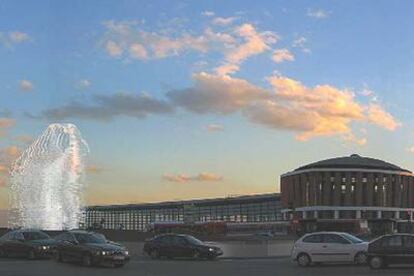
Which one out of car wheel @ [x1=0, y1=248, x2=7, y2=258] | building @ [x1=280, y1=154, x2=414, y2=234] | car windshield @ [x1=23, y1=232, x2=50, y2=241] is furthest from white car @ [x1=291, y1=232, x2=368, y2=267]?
building @ [x1=280, y1=154, x2=414, y2=234]

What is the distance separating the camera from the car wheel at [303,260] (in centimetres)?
2928

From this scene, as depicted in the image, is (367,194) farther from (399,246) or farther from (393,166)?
(399,246)

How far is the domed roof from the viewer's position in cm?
15362

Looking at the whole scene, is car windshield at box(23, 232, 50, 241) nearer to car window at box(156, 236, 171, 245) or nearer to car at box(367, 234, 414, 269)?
car window at box(156, 236, 171, 245)

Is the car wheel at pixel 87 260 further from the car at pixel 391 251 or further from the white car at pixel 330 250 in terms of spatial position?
the car at pixel 391 251

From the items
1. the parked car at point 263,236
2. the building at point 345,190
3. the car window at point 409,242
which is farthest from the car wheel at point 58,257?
the building at point 345,190

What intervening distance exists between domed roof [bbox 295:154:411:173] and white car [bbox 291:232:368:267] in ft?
412

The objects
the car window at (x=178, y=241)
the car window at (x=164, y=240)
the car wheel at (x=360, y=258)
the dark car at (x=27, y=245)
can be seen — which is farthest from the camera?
the car window at (x=164, y=240)

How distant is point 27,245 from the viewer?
113ft

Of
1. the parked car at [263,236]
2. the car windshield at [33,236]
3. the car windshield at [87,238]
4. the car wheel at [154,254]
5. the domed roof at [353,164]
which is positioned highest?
the domed roof at [353,164]

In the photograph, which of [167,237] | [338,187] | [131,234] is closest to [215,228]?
[338,187]

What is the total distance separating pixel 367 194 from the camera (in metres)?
155

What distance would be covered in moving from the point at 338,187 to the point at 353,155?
17531 millimetres

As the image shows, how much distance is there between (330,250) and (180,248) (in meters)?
9.81
